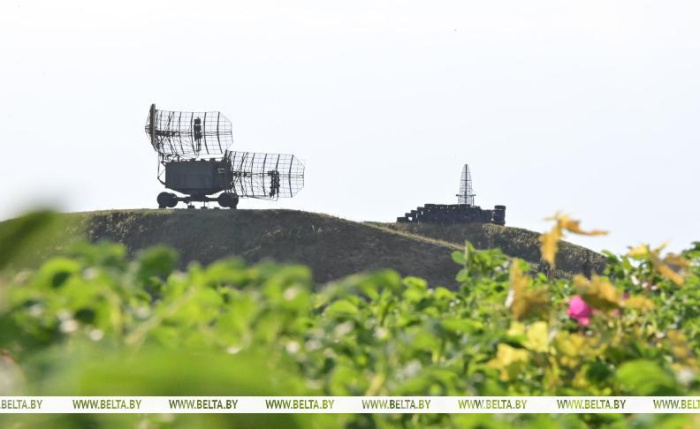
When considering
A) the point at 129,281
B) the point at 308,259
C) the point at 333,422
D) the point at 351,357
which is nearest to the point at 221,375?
the point at 333,422

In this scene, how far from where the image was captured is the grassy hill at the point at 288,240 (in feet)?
112

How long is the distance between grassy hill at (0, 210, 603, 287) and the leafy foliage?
30.3 meters

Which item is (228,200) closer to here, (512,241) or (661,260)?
(512,241)

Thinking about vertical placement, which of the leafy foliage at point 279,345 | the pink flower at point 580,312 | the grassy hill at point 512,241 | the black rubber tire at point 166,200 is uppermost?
the leafy foliage at point 279,345

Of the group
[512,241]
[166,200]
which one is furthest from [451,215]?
[166,200]

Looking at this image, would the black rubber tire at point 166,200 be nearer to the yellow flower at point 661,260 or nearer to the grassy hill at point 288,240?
the grassy hill at point 288,240

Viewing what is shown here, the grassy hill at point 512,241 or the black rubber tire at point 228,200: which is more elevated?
the black rubber tire at point 228,200

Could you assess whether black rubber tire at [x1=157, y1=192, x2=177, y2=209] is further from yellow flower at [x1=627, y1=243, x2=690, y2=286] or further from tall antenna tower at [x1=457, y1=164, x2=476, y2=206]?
yellow flower at [x1=627, y1=243, x2=690, y2=286]

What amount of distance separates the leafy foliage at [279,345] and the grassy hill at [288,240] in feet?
99.5

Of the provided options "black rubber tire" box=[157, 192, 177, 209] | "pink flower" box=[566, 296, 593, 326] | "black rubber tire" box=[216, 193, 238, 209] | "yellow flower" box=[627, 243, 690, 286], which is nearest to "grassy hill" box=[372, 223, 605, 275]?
"black rubber tire" box=[216, 193, 238, 209]

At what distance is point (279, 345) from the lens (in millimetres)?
1597

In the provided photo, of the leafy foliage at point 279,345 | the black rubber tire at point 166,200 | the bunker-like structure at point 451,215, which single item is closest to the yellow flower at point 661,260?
the leafy foliage at point 279,345

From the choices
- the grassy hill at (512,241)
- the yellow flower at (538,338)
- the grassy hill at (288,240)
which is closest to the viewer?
the yellow flower at (538,338)

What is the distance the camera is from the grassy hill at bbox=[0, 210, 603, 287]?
112 ft
